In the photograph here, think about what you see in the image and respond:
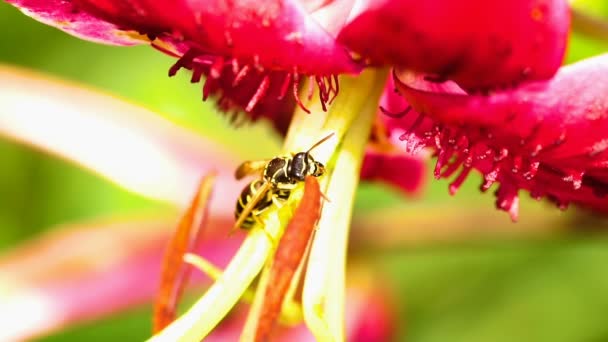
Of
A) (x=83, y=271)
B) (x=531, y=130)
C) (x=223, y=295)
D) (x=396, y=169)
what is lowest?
(x=83, y=271)

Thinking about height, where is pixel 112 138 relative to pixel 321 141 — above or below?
below

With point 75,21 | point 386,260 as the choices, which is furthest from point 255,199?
point 386,260

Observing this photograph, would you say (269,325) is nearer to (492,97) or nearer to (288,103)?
(492,97)

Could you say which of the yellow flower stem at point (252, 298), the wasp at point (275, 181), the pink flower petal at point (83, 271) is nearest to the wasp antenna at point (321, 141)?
the wasp at point (275, 181)

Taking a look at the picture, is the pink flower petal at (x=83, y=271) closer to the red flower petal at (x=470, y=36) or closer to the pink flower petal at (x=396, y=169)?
the pink flower petal at (x=396, y=169)

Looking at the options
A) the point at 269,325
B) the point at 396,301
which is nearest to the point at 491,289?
the point at 396,301

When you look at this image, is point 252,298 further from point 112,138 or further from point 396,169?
point 112,138
